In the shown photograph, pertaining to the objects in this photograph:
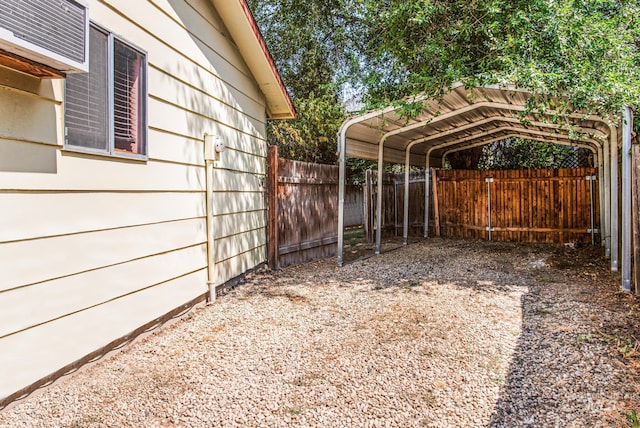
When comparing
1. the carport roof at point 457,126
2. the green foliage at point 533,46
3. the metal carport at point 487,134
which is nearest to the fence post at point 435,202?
the metal carport at point 487,134

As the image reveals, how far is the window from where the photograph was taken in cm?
293

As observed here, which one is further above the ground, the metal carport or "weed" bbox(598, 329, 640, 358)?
the metal carport

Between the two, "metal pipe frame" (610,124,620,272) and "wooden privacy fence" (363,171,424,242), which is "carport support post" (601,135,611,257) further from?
"wooden privacy fence" (363,171,424,242)

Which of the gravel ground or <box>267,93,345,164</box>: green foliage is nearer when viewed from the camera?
the gravel ground

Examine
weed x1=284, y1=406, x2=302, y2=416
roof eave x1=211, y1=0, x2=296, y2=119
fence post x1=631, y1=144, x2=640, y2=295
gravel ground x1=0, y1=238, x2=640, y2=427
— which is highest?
roof eave x1=211, y1=0, x2=296, y2=119

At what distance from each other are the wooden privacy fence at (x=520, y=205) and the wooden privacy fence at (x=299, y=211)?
13.6ft

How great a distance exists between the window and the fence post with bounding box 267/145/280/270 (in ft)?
9.99

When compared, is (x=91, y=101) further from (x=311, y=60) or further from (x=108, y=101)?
(x=311, y=60)

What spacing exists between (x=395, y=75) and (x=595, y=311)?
592 cm

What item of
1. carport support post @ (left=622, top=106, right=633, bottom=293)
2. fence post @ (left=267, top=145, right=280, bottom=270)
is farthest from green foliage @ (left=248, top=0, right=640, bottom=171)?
fence post @ (left=267, top=145, right=280, bottom=270)

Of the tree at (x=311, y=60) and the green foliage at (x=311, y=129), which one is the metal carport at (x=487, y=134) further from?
the tree at (x=311, y=60)

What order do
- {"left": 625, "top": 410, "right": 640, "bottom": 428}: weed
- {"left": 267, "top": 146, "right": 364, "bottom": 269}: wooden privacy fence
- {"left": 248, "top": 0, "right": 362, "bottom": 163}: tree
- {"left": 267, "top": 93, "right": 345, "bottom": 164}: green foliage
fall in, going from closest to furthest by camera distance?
{"left": 625, "top": 410, "right": 640, "bottom": 428}: weed < {"left": 267, "top": 146, "right": 364, "bottom": 269}: wooden privacy fence < {"left": 267, "top": 93, "right": 345, "bottom": 164}: green foliage < {"left": 248, "top": 0, "right": 362, "bottom": 163}: tree

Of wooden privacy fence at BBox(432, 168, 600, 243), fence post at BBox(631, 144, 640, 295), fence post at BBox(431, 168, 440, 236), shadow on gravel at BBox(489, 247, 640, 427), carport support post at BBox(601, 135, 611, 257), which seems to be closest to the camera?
shadow on gravel at BBox(489, 247, 640, 427)

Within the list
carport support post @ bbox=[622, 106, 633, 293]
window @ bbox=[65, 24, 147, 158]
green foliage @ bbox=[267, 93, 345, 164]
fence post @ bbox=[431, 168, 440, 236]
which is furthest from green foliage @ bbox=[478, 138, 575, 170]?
window @ bbox=[65, 24, 147, 158]
